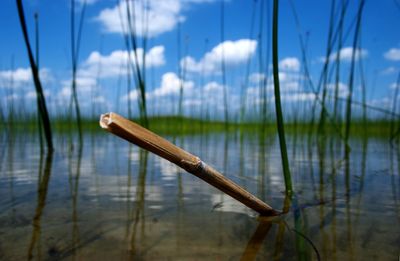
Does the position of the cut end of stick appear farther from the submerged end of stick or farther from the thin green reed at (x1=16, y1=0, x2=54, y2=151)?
the thin green reed at (x1=16, y1=0, x2=54, y2=151)

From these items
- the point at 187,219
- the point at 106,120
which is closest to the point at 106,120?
the point at 106,120

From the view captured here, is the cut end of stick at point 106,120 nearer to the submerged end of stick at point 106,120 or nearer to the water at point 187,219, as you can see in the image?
the submerged end of stick at point 106,120

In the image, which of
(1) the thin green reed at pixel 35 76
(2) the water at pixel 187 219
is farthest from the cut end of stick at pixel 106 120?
(1) the thin green reed at pixel 35 76

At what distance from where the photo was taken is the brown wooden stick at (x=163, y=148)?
36cm

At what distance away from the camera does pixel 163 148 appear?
401mm

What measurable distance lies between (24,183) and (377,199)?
96 cm

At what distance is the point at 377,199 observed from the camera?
813 mm

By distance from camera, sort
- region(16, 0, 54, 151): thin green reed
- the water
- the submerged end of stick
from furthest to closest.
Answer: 1. region(16, 0, 54, 151): thin green reed
2. the water
3. the submerged end of stick

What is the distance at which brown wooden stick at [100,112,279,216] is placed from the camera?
1.19ft

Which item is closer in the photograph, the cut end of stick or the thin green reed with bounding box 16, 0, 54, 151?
the cut end of stick

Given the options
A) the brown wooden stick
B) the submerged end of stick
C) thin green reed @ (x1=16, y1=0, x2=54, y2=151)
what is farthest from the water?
thin green reed @ (x1=16, y1=0, x2=54, y2=151)

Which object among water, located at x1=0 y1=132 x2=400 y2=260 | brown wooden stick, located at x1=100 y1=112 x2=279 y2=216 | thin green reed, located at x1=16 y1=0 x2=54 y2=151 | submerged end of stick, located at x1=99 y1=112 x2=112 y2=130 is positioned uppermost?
thin green reed, located at x1=16 y1=0 x2=54 y2=151

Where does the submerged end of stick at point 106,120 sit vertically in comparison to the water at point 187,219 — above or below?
above

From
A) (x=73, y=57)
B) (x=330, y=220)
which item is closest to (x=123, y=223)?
(x=330, y=220)
